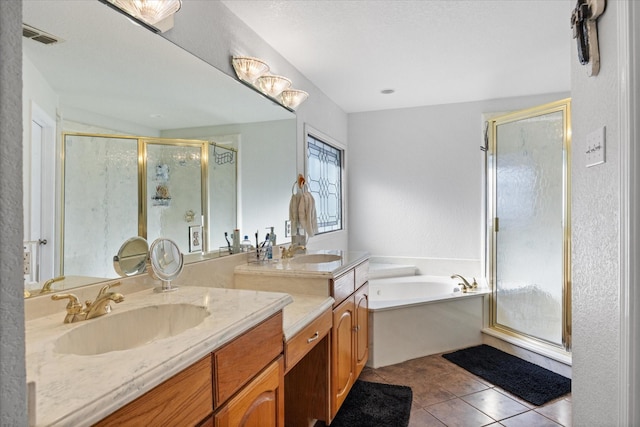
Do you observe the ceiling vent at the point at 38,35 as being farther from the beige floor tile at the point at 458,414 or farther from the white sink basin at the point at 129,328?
the beige floor tile at the point at 458,414

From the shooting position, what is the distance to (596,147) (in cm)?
112

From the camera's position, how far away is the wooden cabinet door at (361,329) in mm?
2404

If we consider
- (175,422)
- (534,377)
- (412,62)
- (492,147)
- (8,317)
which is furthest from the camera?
(492,147)

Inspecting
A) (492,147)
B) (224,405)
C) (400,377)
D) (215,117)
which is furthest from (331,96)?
(224,405)

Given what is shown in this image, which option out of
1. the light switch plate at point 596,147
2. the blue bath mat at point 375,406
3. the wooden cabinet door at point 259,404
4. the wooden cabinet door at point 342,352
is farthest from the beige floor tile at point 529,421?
the light switch plate at point 596,147

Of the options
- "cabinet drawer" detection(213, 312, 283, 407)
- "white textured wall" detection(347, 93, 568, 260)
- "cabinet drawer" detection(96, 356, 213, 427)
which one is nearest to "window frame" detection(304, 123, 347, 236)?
"white textured wall" detection(347, 93, 568, 260)

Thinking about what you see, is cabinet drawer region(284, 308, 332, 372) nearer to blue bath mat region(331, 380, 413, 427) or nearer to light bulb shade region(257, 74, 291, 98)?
blue bath mat region(331, 380, 413, 427)

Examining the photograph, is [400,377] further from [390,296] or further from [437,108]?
[437,108]

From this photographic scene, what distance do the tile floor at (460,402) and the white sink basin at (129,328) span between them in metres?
1.54

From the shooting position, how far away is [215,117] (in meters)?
1.92

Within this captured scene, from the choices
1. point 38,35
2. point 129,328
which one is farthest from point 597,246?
point 38,35

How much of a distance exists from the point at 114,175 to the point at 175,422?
0.92 metres

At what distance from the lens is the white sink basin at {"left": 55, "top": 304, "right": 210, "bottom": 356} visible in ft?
3.28

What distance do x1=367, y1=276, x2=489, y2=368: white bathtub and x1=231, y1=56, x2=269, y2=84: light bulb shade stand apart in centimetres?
186
